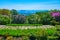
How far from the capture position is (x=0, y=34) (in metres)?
10.5

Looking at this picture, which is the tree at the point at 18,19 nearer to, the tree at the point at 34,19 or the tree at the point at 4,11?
the tree at the point at 34,19

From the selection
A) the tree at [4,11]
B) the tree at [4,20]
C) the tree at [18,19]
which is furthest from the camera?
the tree at [4,11]

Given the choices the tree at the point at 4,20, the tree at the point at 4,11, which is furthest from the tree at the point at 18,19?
the tree at the point at 4,11

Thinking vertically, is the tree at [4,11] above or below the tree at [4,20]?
above

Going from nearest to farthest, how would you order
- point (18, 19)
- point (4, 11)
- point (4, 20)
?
point (4, 20) → point (18, 19) → point (4, 11)

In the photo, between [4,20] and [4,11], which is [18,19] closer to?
[4,20]

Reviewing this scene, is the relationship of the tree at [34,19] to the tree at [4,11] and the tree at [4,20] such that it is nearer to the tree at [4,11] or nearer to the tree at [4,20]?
the tree at [4,20]

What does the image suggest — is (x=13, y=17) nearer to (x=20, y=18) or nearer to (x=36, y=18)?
(x=20, y=18)

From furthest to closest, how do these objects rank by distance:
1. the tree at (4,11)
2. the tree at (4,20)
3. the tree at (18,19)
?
the tree at (4,11)
the tree at (18,19)
the tree at (4,20)

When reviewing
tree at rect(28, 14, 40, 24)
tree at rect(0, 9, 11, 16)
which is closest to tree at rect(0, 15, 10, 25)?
tree at rect(28, 14, 40, 24)

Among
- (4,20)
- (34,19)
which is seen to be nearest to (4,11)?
(4,20)

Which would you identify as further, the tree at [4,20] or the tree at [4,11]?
the tree at [4,11]

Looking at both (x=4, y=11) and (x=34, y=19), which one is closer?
(x=34, y=19)

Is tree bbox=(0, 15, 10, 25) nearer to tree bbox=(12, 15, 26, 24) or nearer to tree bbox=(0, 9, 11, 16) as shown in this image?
tree bbox=(12, 15, 26, 24)
